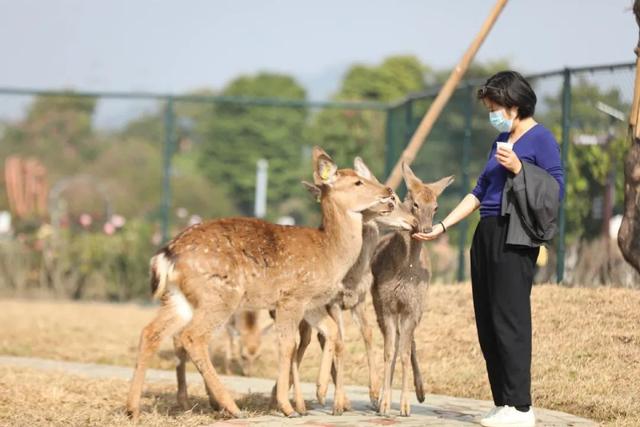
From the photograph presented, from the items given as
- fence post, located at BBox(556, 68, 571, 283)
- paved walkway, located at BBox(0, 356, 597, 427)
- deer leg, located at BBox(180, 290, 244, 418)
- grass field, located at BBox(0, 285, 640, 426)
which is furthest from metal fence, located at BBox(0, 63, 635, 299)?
deer leg, located at BBox(180, 290, 244, 418)

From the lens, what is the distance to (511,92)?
8250mm

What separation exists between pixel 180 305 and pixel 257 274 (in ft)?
1.91

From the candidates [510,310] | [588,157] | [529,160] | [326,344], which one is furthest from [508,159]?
[588,157]

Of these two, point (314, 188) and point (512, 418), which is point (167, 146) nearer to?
point (314, 188)

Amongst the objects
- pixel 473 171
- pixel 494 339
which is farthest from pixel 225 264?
pixel 473 171

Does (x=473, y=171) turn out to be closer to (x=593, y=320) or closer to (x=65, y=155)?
(x=593, y=320)

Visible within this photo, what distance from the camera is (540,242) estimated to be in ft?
26.9

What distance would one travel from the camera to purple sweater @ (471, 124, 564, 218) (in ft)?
27.2

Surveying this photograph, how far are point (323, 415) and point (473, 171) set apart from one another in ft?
38.0

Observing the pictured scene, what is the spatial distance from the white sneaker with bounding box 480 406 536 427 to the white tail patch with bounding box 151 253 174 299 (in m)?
2.41

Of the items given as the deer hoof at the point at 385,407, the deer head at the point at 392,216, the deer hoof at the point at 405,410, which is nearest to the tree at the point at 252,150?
the deer head at the point at 392,216

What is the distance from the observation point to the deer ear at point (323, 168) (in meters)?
9.27

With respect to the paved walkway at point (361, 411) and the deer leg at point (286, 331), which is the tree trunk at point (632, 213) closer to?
the paved walkway at point (361, 411)

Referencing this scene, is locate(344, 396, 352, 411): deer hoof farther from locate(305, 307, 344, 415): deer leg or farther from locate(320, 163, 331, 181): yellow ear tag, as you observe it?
locate(320, 163, 331, 181): yellow ear tag
